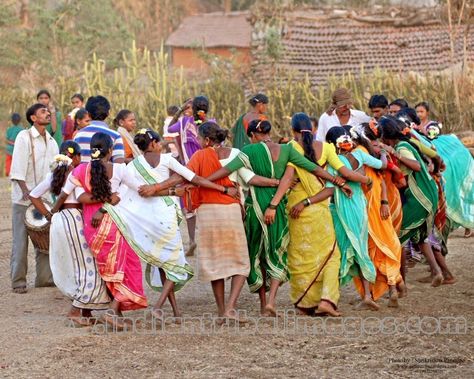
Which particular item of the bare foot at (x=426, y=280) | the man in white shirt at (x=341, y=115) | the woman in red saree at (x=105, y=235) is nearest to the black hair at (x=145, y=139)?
the woman in red saree at (x=105, y=235)

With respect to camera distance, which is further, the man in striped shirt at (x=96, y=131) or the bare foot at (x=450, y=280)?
the bare foot at (x=450, y=280)

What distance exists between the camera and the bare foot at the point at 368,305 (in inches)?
348

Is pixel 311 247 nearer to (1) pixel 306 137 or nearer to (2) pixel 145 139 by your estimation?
(1) pixel 306 137

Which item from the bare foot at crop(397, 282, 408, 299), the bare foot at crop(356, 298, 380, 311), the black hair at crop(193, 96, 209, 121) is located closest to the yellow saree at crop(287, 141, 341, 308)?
the bare foot at crop(356, 298, 380, 311)

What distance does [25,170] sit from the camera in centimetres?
1009

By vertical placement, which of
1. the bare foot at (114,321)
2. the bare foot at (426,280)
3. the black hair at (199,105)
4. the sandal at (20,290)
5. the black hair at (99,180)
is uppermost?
the black hair at (199,105)

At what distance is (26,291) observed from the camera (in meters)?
10.3

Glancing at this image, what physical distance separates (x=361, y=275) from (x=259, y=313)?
0.92 m

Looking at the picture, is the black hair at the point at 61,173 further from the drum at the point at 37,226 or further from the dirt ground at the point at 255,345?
the drum at the point at 37,226

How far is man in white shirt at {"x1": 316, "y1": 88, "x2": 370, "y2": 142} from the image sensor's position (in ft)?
35.6

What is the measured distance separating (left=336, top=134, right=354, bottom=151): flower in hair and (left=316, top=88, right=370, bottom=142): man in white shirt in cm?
204

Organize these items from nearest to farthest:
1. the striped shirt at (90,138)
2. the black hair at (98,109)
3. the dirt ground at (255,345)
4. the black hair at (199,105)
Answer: the dirt ground at (255,345) → the striped shirt at (90,138) → the black hair at (98,109) → the black hair at (199,105)

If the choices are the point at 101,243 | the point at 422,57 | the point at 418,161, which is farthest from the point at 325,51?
the point at 101,243

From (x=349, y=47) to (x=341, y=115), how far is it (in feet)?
53.4
